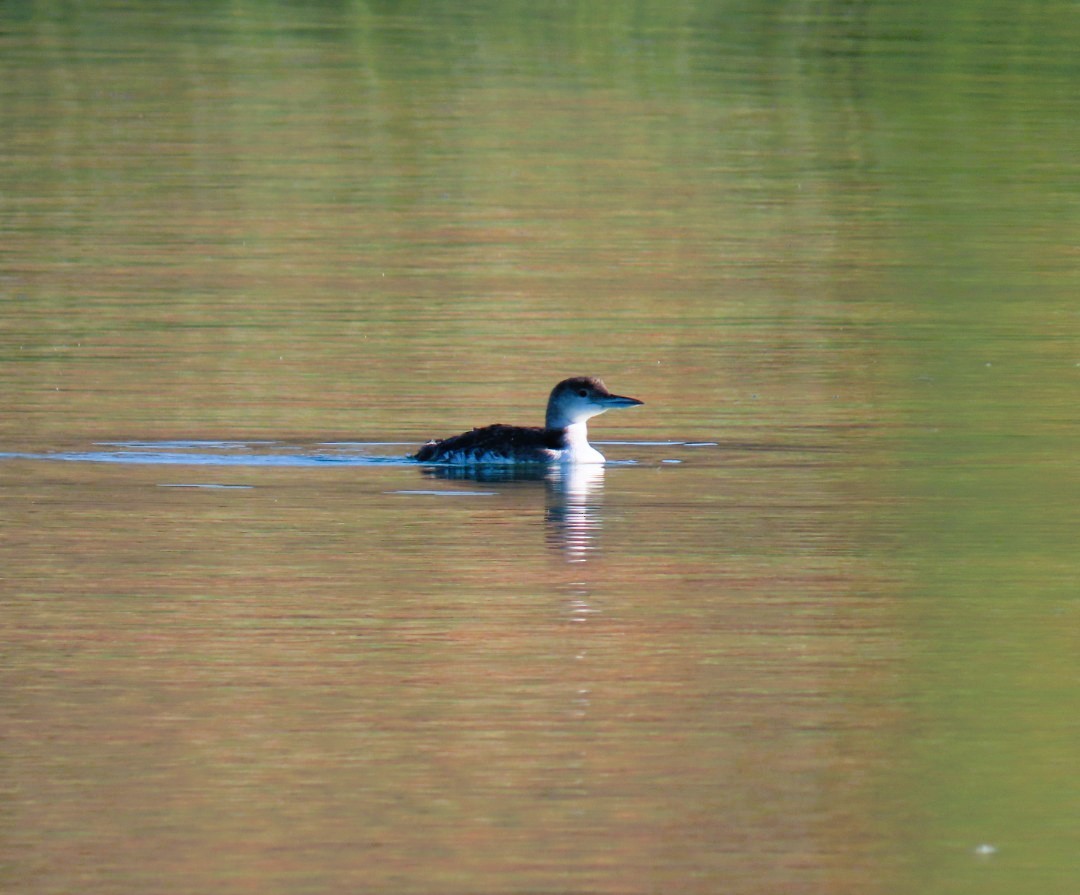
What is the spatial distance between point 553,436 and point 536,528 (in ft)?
6.45

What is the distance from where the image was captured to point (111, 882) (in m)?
6.90

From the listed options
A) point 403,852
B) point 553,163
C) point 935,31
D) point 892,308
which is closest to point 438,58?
point 935,31

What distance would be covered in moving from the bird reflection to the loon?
5 centimetres

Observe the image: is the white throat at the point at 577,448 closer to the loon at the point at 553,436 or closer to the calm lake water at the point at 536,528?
the loon at the point at 553,436

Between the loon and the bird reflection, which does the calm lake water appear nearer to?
the bird reflection

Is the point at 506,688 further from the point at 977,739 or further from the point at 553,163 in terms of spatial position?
the point at 553,163

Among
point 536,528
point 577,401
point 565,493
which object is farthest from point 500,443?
point 536,528

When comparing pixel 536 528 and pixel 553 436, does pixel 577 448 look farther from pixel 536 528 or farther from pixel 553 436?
pixel 536 528

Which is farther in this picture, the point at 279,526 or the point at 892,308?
the point at 892,308

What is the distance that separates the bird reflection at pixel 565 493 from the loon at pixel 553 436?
5cm

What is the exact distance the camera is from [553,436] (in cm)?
1356

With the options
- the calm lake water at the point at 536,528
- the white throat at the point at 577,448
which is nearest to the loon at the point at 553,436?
the white throat at the point at 577,448

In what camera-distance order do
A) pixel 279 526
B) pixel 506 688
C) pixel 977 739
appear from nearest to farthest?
pixel 977 739
pixel 506 688
pixel 279 526

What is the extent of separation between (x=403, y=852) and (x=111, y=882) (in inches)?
28.3
